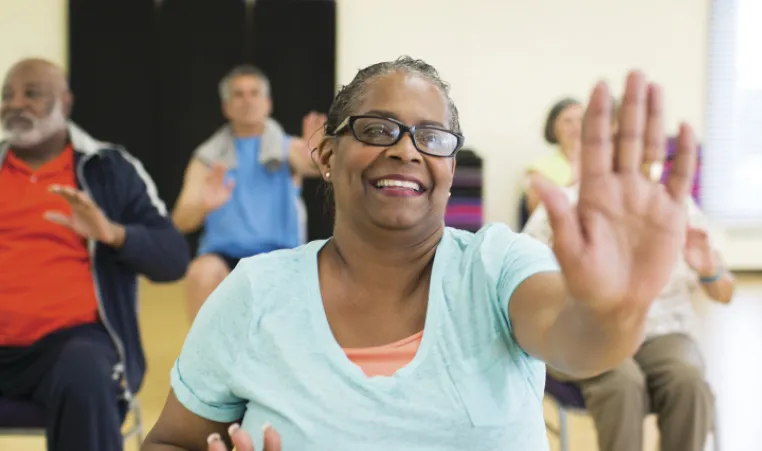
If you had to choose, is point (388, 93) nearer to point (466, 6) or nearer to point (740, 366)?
point (740, 366)

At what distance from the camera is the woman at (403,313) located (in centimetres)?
92

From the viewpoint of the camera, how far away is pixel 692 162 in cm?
90

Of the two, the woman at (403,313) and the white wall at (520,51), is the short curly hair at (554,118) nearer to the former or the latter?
the white wall at (520,51)

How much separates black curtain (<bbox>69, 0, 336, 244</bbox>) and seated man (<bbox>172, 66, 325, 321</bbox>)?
107 inches

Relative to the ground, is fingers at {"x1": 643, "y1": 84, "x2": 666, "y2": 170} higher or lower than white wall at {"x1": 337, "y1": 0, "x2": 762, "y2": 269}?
lower

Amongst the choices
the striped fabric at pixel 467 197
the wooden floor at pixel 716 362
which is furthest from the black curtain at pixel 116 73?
the striped fabric at pixel 467 197

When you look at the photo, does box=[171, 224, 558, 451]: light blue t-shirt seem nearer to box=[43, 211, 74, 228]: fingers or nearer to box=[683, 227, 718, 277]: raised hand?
box=[43, 211, 74, 228]: fingers

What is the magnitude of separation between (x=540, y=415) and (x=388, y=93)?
20.0 inches

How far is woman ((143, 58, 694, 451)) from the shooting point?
92 cm

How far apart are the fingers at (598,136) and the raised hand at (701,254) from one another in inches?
66.4

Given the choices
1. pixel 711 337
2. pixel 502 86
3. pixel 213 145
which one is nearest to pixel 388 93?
pixel 213 145

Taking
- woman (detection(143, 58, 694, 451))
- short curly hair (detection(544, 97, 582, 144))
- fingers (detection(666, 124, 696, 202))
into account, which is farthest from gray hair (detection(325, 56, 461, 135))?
short curly hair (detection(544, 97, 582, 144))

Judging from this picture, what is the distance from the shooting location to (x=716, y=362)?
13.7ft

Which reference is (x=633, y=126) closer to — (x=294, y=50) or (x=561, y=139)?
(x=561, y=139)
